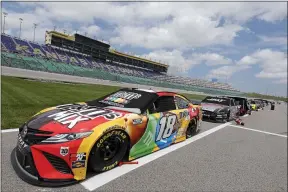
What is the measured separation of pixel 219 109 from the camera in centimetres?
1115

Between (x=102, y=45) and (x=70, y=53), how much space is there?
12.8 metres

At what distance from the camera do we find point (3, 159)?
13.7ft

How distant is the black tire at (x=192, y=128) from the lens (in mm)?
6943

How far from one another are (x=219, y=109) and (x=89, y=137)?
8.82 metres

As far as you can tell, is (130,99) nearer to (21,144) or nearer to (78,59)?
(21,144)

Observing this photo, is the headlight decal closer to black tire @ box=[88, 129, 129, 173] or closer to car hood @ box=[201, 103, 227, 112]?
black tire @ box=[88, 129, 129, 173]

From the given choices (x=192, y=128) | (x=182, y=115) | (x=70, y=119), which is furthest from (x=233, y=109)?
(x=70, y=119)

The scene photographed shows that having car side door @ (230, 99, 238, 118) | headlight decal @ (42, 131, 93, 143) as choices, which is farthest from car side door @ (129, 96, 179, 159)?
car side door @ (230, 99, 238, 118)

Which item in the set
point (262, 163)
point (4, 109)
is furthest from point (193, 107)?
point (4, 109)

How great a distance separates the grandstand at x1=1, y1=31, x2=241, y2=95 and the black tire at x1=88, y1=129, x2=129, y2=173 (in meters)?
29.2

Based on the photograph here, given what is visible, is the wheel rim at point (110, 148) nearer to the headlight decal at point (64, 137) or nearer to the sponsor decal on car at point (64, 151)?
the headlight decal at point (64, 137)

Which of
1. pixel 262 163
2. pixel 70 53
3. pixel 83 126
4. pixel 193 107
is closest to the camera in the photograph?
pixel 83 126

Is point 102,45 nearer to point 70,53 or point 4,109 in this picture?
point 70,53

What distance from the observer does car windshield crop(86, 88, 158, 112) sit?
511 centimetres
